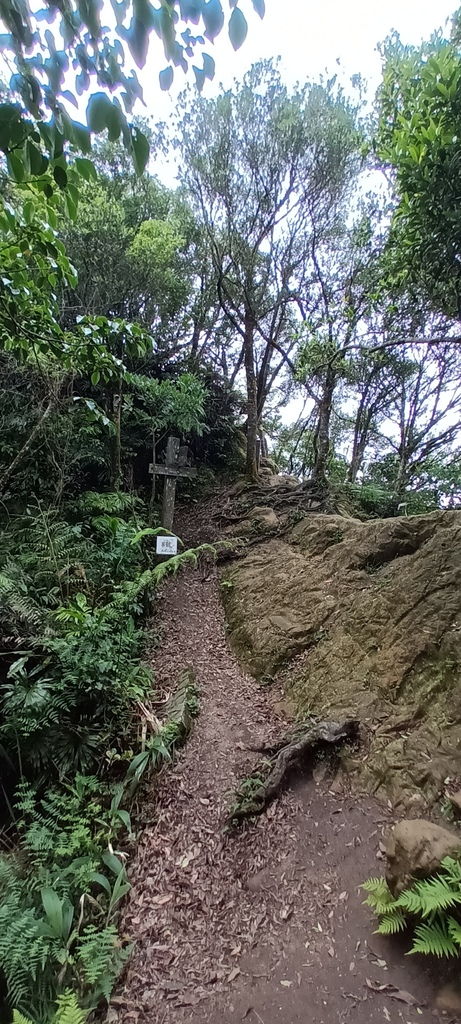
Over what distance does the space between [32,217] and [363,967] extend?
4543mm

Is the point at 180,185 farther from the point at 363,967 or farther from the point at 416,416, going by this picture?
the point at 363,967

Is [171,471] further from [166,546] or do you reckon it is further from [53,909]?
[53,909]

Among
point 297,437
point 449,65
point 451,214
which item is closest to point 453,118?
point 449,65

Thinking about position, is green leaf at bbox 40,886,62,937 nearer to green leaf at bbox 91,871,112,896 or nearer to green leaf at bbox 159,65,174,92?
green leaf at bbox 91,871,112,896

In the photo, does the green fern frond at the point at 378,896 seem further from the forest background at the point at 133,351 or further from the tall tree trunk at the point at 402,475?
the tall tree trunk at the point at 402,475

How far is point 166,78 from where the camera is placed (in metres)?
1.48

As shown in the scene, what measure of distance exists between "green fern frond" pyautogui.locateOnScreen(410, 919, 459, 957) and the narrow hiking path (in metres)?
0.20

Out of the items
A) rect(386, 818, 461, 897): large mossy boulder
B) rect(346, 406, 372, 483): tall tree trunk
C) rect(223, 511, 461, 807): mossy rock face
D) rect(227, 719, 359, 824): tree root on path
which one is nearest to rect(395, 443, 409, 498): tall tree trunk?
rect(346, 406, 372, 483): tall tree trunk

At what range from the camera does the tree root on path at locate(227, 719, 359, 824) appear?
3.43 meters

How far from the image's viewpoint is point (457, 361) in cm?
1195

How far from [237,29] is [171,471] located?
7.07 meters

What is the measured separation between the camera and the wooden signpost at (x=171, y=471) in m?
8.15

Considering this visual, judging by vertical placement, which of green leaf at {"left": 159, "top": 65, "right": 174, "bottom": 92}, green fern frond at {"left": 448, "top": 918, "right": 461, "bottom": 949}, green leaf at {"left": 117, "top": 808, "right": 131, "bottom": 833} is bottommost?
green leaf at {"left": 117, "top": 808, "right": 131, "bottom": 833}

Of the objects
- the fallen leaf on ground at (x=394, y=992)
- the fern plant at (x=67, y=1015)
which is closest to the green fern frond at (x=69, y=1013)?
the fern plant at (x=67, y=1015)
